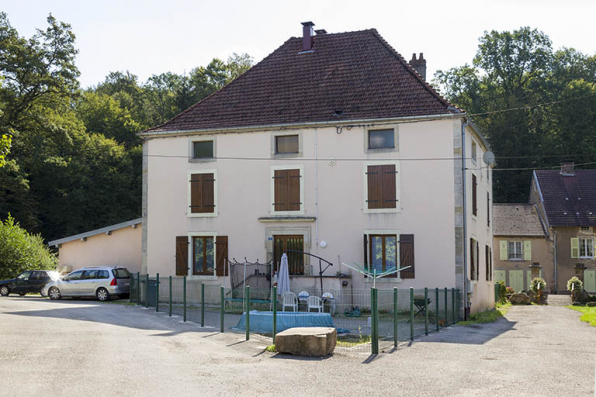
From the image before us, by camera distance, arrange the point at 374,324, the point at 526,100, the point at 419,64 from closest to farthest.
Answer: the point at 374,324
the point at 419,64
the point at 526,100

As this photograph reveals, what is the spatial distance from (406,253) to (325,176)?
3910 mm

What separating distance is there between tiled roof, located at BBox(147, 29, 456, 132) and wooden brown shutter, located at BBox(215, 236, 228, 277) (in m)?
4.19

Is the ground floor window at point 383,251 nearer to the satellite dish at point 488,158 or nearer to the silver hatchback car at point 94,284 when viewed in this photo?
the satellite dish at point 488,158

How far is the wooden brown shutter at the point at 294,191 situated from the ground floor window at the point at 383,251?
114 inches

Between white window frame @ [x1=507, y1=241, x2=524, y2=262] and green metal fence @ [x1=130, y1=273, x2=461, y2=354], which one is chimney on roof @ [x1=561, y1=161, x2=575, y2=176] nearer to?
white window frame @ [x1=507, y1=241, x2=524, y2=262]

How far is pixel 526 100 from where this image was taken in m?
60.5

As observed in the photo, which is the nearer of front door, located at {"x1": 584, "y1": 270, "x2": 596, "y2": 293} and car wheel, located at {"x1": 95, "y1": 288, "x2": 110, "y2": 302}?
car wheel, located at {"x1": 95, "y1": 288, "x2": 110, "y2": 302}

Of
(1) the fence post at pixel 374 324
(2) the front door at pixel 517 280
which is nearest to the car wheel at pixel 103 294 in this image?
(1) the fence post at pixel 374 324

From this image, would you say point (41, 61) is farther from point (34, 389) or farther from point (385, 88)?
point (34, 389)

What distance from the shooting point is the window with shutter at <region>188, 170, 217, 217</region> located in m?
26.3

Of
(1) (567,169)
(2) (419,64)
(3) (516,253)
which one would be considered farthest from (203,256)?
(1) (567,169)

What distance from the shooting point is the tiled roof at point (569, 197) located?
46.4 m

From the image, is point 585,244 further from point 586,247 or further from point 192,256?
point 192,256

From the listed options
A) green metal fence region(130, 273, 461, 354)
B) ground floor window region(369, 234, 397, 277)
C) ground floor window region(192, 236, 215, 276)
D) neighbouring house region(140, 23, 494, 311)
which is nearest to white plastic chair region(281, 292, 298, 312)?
green metal fence region(130, 273, 461, 354)
